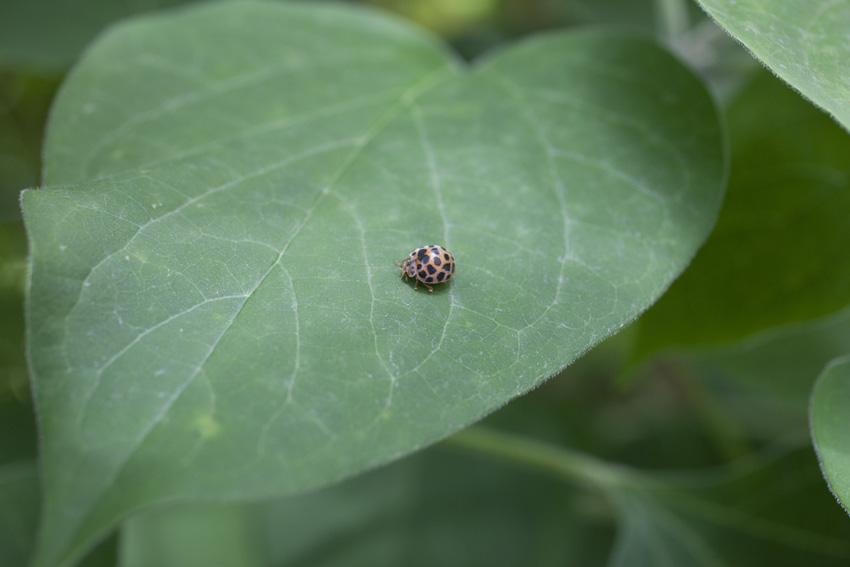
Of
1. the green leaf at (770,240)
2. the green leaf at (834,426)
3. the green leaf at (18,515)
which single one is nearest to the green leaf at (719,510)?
the green leaf at (770,240)

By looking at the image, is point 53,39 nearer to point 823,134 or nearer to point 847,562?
point 823,134

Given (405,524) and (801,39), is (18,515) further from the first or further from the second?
(801,39)

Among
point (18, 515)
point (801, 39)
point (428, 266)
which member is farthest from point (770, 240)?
point (18, 515)

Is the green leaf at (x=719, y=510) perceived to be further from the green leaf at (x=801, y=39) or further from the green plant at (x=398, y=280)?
the green leaf at (x=801, y=39)

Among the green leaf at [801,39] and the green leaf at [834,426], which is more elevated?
the green leaf at [801,39]

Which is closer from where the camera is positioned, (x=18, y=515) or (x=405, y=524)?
(x=18, y=515)

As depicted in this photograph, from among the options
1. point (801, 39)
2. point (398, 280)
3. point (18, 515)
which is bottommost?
point (18, 515)

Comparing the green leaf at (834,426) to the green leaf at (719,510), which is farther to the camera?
the green leaf at (719,510)

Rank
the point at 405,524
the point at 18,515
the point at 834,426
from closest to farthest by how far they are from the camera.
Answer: the point at 834,426 < the point at 18,515 < the point at 405,524
